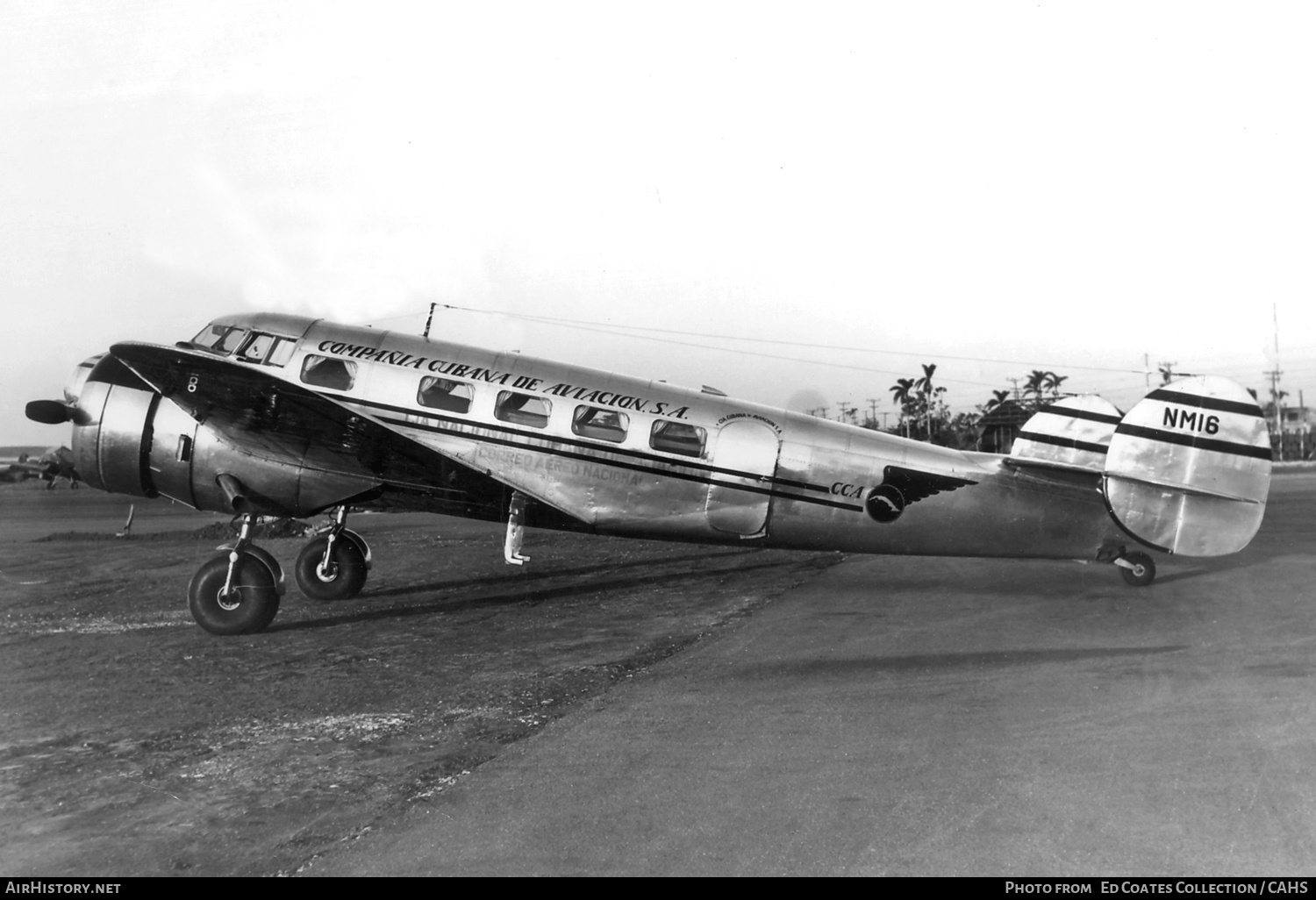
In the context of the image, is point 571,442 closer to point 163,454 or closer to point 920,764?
point 163,454

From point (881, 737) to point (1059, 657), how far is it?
9.78ft

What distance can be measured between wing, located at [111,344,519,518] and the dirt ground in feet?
4.84

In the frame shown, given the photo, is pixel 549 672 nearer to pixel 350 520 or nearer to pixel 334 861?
pixel 334 861

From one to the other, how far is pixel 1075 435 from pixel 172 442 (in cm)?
1154

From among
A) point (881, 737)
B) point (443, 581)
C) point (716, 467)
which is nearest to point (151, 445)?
point (443, 581)

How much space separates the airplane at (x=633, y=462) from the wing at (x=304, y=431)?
31 mm

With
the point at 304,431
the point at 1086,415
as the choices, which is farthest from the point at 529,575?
the point at 1086,415

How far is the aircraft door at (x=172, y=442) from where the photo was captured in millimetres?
10305

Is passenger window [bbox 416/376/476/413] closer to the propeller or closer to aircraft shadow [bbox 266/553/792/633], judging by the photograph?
aircraft shadow [bbox 266/553/792/633]

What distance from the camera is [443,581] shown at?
13359 millimetres

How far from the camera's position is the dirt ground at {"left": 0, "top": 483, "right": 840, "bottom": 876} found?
4.56 m

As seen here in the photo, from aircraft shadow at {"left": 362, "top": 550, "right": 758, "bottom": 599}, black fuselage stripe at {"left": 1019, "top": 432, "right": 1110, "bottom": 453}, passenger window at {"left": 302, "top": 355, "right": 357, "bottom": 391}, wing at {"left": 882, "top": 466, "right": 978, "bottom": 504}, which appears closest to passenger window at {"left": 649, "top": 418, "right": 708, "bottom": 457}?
wing at {"left": 882, "top": 466, "right": 978, "bottom": 504}

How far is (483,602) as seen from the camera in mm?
11617

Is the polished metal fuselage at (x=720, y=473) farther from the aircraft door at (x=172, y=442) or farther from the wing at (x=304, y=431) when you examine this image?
the aircraft door at (x=172, y=442)
